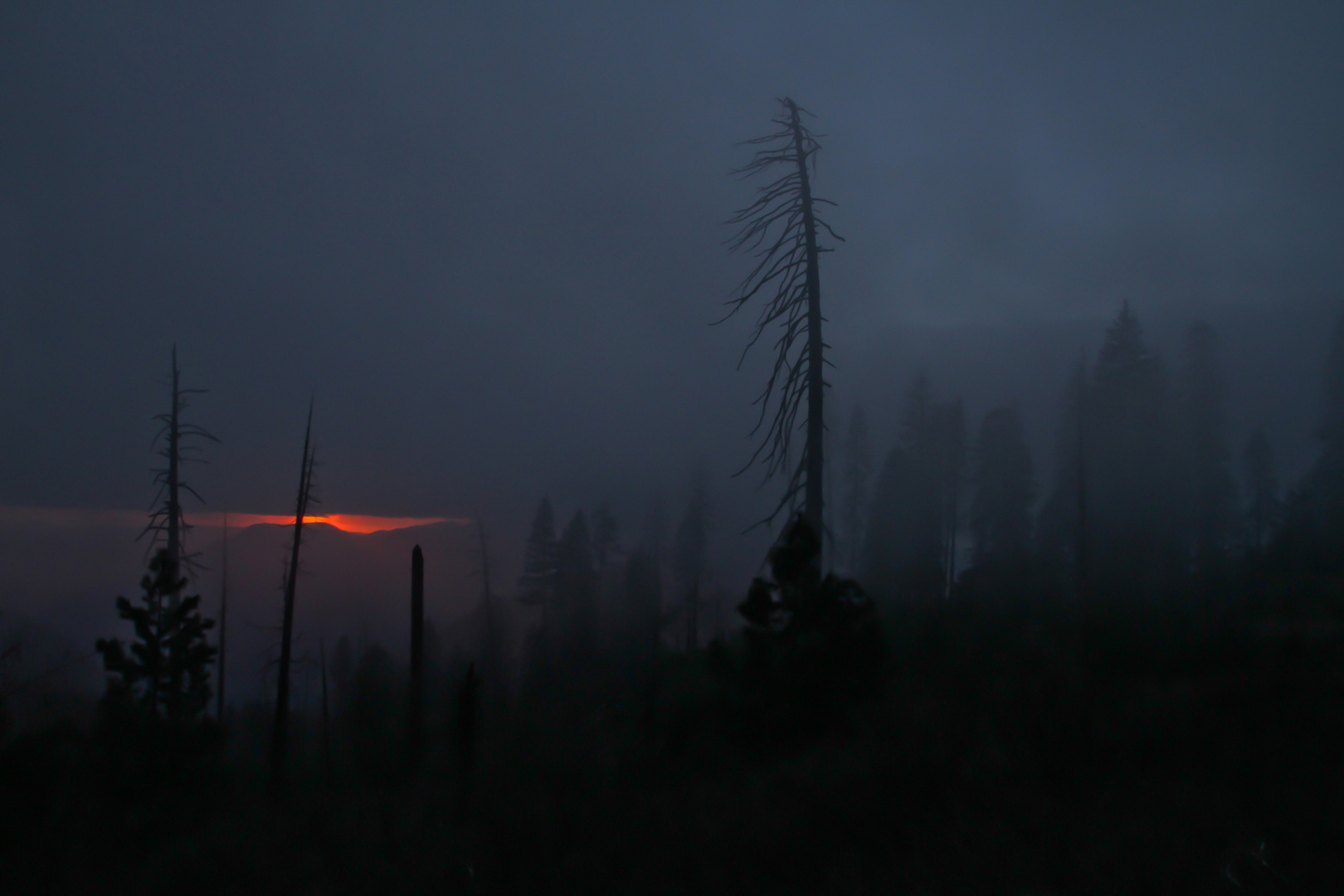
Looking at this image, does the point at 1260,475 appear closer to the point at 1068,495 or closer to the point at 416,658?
the point at 1068,495

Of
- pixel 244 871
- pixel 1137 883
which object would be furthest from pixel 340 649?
pixel 1137 883

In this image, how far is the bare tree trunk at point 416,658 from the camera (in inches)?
519

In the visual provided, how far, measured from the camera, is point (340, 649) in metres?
57.6

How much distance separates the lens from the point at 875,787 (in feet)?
22.0

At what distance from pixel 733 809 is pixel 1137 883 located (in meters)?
3.58

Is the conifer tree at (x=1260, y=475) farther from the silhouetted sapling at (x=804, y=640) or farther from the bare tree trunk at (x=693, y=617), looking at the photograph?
the silhouetted sapling at (x=804, y=640)

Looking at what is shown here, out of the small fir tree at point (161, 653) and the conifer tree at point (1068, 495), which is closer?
the small fir tree at point (161, 653)

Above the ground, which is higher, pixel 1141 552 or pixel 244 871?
pixel 1141 552

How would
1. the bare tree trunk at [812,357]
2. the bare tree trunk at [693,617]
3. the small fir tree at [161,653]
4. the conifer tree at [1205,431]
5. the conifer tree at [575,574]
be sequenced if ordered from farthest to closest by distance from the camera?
the conifer tree at [575,574] < the bare tree trunk at [693,617] < the conifer tree at [1205,431] < the small fir tree at [161,653] < the bare tree trunk at [812,357]

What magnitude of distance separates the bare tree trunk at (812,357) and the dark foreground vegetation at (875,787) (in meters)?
2.91

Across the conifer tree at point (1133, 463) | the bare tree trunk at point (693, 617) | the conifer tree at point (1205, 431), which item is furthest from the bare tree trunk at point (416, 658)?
the conifer tree at point (1205, 431)

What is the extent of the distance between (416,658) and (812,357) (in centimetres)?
1010

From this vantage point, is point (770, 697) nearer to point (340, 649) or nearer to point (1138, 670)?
point (1138, 670)

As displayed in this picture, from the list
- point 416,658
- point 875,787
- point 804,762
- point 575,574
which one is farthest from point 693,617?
point 875,787
